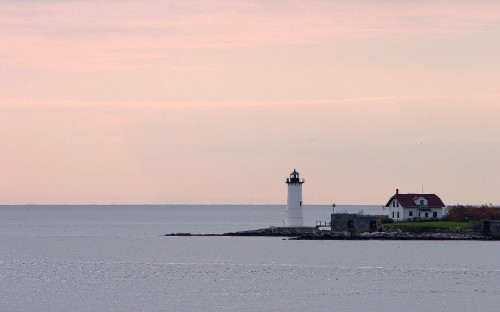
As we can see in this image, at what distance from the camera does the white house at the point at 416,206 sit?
13488 centimetres

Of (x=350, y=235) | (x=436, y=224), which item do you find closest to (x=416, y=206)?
(x=436, y=224)

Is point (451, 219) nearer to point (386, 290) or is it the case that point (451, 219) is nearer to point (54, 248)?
point (54, 248)

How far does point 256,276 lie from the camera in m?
90.0

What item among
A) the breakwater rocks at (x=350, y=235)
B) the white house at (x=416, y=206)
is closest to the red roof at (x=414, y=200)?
the white house at (x=416, y=206)

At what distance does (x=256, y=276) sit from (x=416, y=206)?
49.1m

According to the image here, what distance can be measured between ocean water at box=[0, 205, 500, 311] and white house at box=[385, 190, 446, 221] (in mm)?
5326

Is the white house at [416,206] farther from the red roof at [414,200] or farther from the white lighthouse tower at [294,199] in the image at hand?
the white lighthouse tower at [294,199]

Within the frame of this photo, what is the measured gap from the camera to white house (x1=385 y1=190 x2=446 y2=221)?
134875 millimetres

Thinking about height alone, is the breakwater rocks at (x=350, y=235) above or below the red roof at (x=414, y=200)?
below

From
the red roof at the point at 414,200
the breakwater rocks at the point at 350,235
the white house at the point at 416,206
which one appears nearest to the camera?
the breakwater rocks at the point at 350,235

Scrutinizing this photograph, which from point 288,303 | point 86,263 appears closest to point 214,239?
point 86,263

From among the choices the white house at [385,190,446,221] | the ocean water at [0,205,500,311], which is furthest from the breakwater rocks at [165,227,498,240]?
the white house at [385,190,446,221]

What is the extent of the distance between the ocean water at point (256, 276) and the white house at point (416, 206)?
5.33 meters

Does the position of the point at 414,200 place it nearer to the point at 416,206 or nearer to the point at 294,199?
the point at 416,206
